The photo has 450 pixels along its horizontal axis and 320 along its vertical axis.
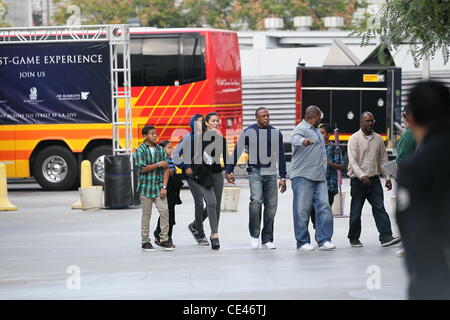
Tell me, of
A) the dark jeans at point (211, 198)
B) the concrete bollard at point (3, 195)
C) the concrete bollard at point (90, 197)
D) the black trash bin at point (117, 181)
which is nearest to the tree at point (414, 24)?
the dark jeans at point (211, 198)

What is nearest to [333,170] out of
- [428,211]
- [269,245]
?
[269,245]

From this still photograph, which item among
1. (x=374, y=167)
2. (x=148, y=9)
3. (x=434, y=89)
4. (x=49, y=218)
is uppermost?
(x=148, y=9)

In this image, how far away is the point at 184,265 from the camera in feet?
39.8

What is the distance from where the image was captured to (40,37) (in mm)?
25344

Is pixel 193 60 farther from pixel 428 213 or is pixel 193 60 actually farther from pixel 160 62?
pixel 428 213

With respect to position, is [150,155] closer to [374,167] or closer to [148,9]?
[374,167]

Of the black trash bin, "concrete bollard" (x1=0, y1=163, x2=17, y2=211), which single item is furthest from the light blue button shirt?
"concrete bollard" (x1=0, y1=163, x2=17, y2=211)

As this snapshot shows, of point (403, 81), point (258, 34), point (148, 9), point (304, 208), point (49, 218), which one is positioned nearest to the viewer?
point (304, 208)

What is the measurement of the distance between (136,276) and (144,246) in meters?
2.45

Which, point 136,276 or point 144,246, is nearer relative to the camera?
point 136,276

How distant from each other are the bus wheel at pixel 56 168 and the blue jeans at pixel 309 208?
12703mm

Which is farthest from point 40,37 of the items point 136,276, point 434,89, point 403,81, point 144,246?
point 434,89

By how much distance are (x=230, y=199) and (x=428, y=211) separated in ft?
46.7

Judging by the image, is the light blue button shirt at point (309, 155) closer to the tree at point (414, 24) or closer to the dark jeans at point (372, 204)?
the dark jeans at point (372, 204)
